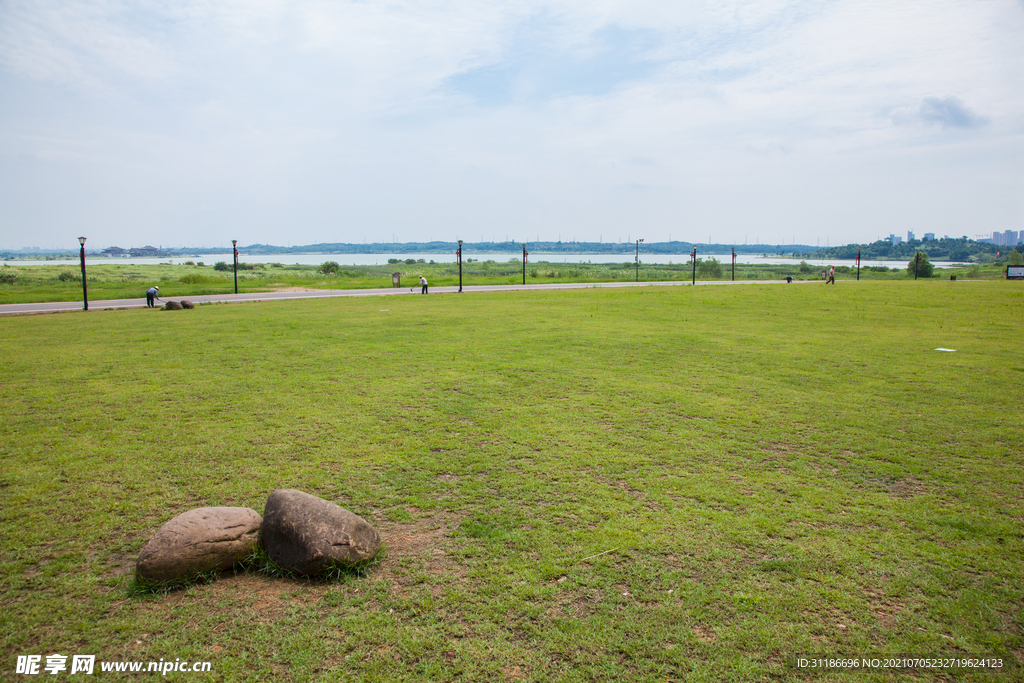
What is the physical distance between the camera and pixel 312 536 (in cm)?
399

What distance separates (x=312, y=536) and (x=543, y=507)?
2028 millimetres

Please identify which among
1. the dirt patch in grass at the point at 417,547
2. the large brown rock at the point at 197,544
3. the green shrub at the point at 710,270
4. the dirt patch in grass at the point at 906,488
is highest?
the green shrub at the point at 710,270

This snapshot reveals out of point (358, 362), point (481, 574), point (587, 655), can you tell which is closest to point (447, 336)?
point (358, 362)

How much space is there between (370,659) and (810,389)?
331 inches

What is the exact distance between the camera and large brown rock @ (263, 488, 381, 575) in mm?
3973

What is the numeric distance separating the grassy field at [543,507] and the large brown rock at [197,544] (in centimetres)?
16

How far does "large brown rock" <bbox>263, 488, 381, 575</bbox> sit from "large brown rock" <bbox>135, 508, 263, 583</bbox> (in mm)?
172

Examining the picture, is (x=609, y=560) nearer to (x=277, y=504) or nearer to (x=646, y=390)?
(x=277, y=504)

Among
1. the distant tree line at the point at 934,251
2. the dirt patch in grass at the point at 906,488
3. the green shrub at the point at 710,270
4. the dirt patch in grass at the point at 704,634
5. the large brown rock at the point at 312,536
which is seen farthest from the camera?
the distant tree line at the point at 934,251

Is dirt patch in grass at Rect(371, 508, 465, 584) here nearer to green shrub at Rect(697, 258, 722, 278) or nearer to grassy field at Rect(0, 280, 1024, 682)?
grassy field at Rect(0, 280, 1024, 682)

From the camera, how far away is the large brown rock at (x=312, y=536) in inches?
156

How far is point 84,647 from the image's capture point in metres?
3.28

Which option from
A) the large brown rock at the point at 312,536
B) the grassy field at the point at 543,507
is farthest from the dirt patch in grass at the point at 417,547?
the large brown rock at the point at 312,536

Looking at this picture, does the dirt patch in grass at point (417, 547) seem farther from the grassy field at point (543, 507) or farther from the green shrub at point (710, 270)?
the green shrub at point (710, 270)
